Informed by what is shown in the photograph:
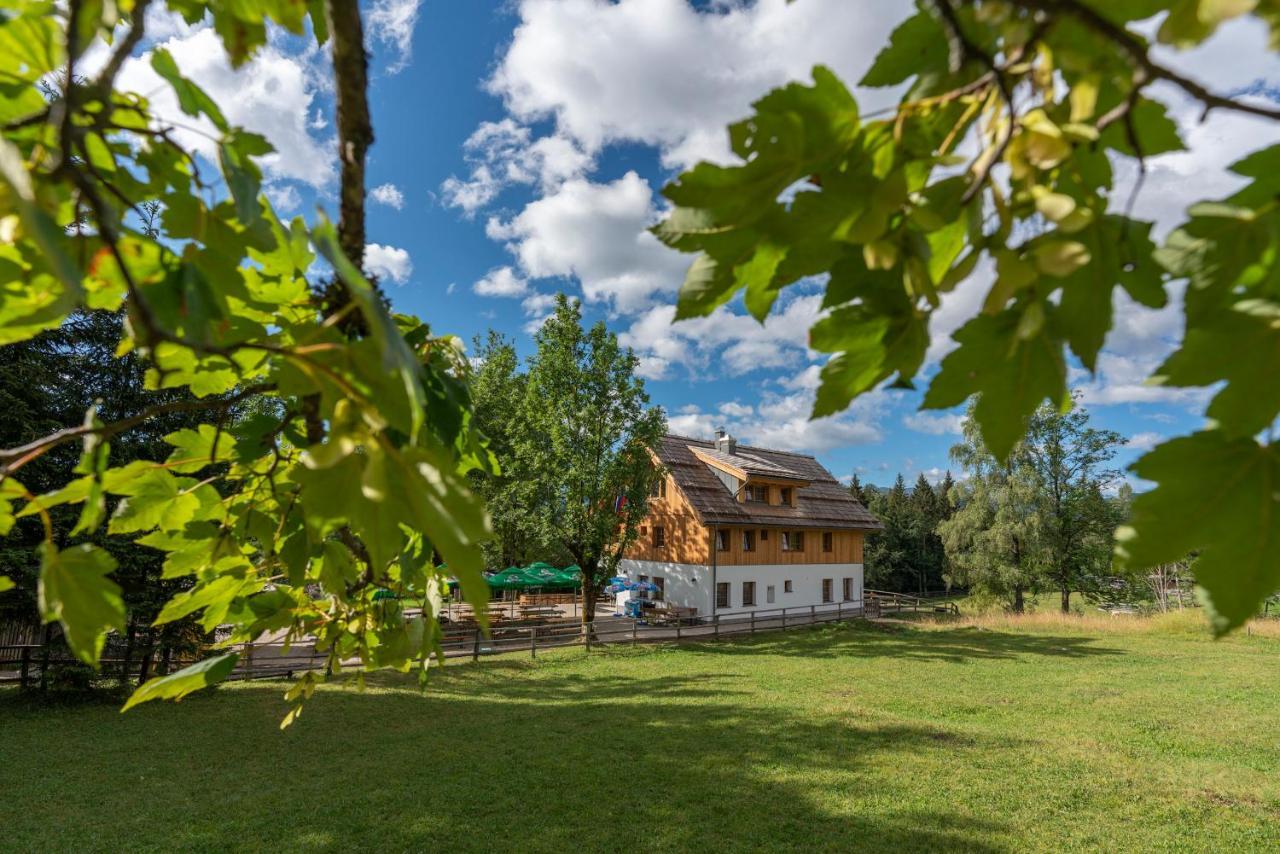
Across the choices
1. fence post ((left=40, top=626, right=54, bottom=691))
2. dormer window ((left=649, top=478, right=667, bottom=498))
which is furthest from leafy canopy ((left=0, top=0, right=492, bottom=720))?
dormer window ((left=649, top=478, right=667, bottom=498))

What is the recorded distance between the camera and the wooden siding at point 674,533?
23.1m

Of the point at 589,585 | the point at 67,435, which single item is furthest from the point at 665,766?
the point at 589,585

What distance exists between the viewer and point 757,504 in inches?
1006

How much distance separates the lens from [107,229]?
23.2 inches

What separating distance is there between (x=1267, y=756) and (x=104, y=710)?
1844 centimetres

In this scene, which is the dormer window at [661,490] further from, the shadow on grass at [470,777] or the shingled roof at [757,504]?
the shadow on grass at [470,777]

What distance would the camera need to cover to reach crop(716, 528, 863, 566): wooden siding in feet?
78.1

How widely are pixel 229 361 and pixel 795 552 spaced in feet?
87.2

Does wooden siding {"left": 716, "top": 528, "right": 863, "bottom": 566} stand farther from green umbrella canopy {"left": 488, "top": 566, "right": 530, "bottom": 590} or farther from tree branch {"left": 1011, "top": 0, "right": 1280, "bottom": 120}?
tree branch {"left": 1011, "top": 0, "right": 1280, "bottom": 120}

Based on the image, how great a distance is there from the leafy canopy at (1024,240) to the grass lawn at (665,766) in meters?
6.82

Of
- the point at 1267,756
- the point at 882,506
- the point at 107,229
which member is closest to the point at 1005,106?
the point at 107,229

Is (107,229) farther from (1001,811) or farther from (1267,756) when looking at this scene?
(1267,756)

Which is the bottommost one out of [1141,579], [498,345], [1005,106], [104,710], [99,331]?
[104,710]

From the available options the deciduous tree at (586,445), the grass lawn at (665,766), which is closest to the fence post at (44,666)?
the grass lawn at (665,766)
